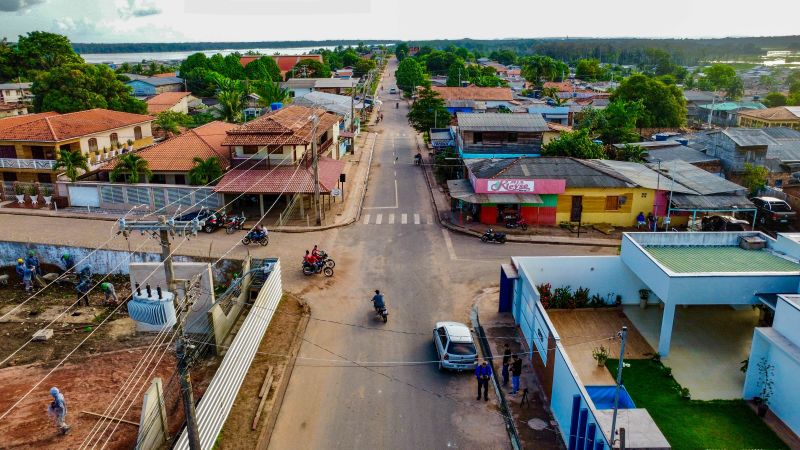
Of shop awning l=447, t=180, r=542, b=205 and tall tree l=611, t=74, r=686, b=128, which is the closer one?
shop awning l=447, t=180, r=542, b=205

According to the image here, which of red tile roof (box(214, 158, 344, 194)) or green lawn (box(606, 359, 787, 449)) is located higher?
red tile roof (box(214, 158, 344, 194))

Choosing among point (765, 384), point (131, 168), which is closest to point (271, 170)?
point (131, 168)

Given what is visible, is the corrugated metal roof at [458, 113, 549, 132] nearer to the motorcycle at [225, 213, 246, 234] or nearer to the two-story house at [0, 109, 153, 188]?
the motorcycle at [225, 213, 246, 234]

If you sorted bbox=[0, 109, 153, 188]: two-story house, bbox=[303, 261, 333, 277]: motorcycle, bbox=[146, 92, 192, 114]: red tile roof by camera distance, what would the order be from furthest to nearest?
1. bbox=[146, 92, 192, 114]: red tile roof
2. bbox=[0, 109, 153, 188]: two-story house
3. bbox=[303, 261, 333, 277]: motorcycle

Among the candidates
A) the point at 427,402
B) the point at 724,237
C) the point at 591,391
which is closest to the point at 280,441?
the point at 427,402

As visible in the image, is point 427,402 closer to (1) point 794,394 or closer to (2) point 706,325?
(1) point 794,394

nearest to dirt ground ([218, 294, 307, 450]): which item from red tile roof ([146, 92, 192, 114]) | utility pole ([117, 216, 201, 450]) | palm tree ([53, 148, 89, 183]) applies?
utility pole ([117, 216, 201, 450])

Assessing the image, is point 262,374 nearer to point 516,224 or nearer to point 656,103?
point 516,224
